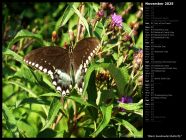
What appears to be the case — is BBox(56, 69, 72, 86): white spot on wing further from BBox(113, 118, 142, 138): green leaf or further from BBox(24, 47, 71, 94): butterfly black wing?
BBox(113, 118, 142, 138): green leaf

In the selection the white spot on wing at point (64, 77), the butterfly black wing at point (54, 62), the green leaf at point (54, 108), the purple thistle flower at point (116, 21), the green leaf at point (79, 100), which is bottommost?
the green leaf at point (54, 108)

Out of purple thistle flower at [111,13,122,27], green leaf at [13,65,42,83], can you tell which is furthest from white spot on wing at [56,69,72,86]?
purple thistle flower at [111,13,122,27]

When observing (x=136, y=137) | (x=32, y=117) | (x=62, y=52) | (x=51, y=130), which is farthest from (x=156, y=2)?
(x=32, y=117)

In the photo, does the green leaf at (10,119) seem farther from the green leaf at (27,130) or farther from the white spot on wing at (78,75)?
the white spot on wing at (78,75)

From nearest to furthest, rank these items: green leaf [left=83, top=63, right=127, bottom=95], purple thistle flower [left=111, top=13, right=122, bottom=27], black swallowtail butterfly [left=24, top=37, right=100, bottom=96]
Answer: green leaf [left=83, top=63, right=127, bottom=95], black swallowtail butterfly [left=24, top=37, right=100, bottom=96], purple thistle flower [left=111, top=13, right=122, bottom=27]

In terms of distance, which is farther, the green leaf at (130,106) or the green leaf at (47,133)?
the green leaf at (47,133)

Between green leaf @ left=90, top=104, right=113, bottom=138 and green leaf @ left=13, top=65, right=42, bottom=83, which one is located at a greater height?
green leaf @ left=13, top=65, right=42, bottom=83

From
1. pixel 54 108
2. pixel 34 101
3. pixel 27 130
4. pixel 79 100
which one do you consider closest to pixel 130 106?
pixel 79 100

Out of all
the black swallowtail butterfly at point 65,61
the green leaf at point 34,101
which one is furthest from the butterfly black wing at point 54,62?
the green leaf at point 34,101
